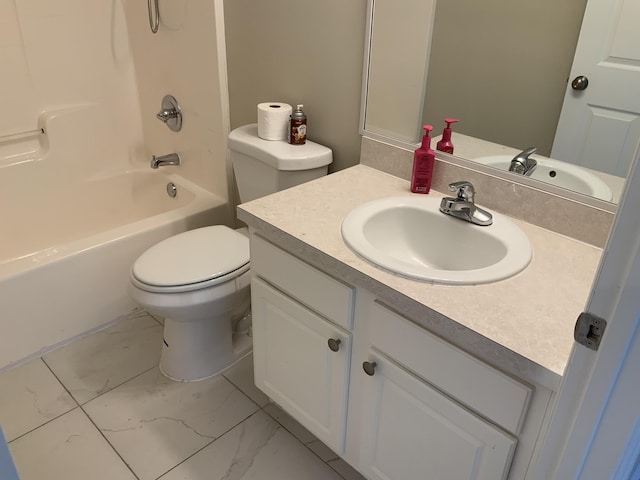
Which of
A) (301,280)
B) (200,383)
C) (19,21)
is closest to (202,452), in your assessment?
(200,383)

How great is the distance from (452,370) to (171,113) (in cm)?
182

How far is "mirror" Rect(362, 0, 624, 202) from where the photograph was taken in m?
1.25

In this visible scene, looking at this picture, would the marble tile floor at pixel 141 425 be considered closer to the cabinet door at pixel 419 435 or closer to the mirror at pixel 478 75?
the cabinet door at pixel 419 435

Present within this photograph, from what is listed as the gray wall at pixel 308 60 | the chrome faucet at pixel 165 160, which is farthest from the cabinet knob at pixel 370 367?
the chrome faucet at pixel 165 160

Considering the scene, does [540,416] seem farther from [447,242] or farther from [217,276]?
[217,276]

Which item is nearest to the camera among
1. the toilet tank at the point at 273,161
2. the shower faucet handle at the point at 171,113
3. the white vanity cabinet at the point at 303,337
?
the white vanity cabinet at the point at 303,337

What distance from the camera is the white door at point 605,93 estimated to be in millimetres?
1140

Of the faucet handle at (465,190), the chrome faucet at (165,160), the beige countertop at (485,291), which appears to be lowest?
the chrome faucet at (165,160)

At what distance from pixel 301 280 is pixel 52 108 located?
173 centimetres

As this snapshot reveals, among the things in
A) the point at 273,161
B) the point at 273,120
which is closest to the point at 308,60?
the point at 273,120

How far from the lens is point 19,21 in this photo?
7.17 feet

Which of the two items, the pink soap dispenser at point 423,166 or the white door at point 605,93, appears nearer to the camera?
the white door at point 605,93

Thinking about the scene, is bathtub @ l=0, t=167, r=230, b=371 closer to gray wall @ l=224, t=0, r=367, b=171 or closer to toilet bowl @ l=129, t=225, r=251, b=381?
toilet bowl @ l=129, t=225, r=251, b=381

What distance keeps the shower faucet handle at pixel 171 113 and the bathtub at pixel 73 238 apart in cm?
23
